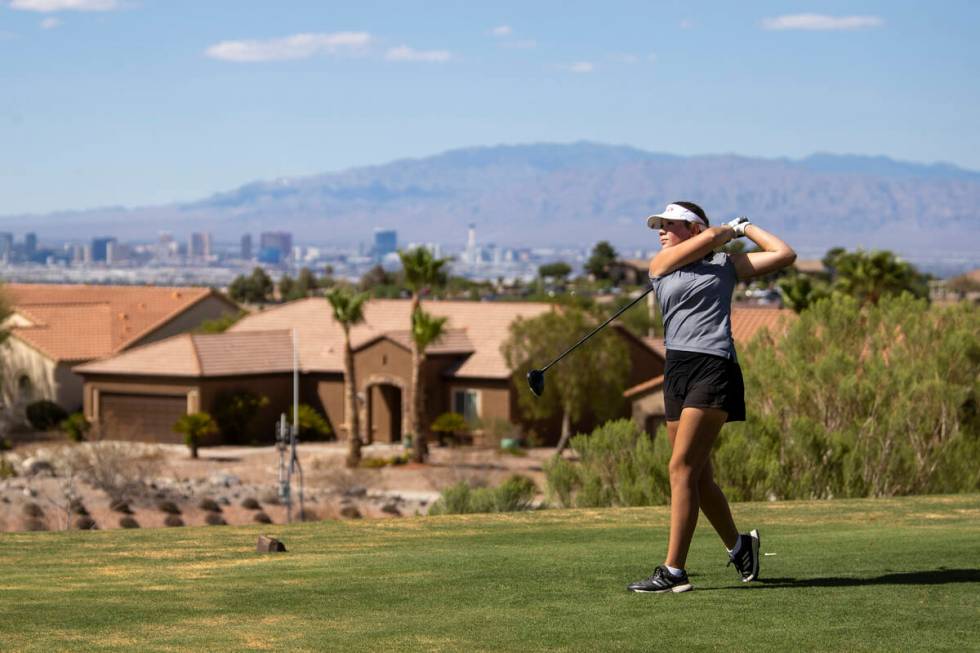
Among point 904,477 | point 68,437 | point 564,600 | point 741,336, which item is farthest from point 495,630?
point 68,437

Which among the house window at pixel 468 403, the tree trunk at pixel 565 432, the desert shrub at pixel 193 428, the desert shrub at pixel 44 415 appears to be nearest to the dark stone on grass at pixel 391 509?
the tree trunk at pixel 565 432

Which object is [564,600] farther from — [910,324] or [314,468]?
[314,468]

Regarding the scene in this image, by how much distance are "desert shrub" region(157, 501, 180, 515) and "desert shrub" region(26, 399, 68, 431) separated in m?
21.3

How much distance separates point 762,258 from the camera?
347 inches

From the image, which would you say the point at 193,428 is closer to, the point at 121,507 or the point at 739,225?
the point at 121,507

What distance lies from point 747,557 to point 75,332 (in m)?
57.4

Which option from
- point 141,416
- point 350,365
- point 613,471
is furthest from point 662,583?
point 141,416

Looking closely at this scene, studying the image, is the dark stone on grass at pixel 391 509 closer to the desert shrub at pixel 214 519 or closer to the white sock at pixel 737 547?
the desert shrub at pixel 214 519

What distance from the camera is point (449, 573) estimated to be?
9648 mm

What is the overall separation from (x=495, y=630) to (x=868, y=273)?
51.0 meters

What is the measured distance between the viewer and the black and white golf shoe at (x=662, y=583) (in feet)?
28.7

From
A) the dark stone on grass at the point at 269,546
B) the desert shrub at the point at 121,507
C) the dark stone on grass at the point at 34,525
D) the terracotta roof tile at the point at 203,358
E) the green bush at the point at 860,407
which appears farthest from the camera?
the terracotta roof tile at the point at 203,358

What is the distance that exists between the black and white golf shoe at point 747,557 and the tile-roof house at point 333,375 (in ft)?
141

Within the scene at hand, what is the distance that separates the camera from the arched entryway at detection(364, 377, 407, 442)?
177 ft
